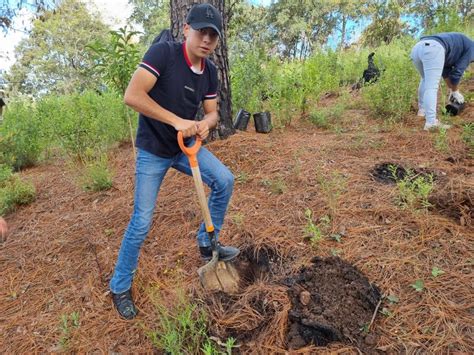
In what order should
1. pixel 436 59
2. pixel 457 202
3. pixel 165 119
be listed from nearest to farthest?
pixel 165 119 → pixel 457 202 → pixel 436 59

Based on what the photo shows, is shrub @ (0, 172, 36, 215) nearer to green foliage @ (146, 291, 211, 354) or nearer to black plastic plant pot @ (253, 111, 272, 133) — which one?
green foliage @ (146, 291, 211, 354)

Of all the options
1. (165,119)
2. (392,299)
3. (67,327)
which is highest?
(165,119)

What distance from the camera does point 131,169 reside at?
4121 mm

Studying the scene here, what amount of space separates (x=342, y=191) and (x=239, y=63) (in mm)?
2850

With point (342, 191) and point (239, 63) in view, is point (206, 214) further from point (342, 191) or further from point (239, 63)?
point (239, 63)

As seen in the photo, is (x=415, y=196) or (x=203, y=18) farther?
(x=415, y=196)

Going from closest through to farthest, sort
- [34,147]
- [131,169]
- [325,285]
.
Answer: [325,285], [131,169], [34,147]

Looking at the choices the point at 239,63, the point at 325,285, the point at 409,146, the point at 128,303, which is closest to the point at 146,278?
the point at 128,303

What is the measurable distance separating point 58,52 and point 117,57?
30971 mm

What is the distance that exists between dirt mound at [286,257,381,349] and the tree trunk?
2.41m

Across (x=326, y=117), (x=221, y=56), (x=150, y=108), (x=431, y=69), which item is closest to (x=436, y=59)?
(x=431, y=69)

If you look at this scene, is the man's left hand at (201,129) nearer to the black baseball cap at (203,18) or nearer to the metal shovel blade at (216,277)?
the black baseball cap at (203,18)

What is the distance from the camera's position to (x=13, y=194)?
3664 millimetres

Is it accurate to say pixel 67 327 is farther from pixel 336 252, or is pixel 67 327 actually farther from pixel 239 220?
pixel 336 252
